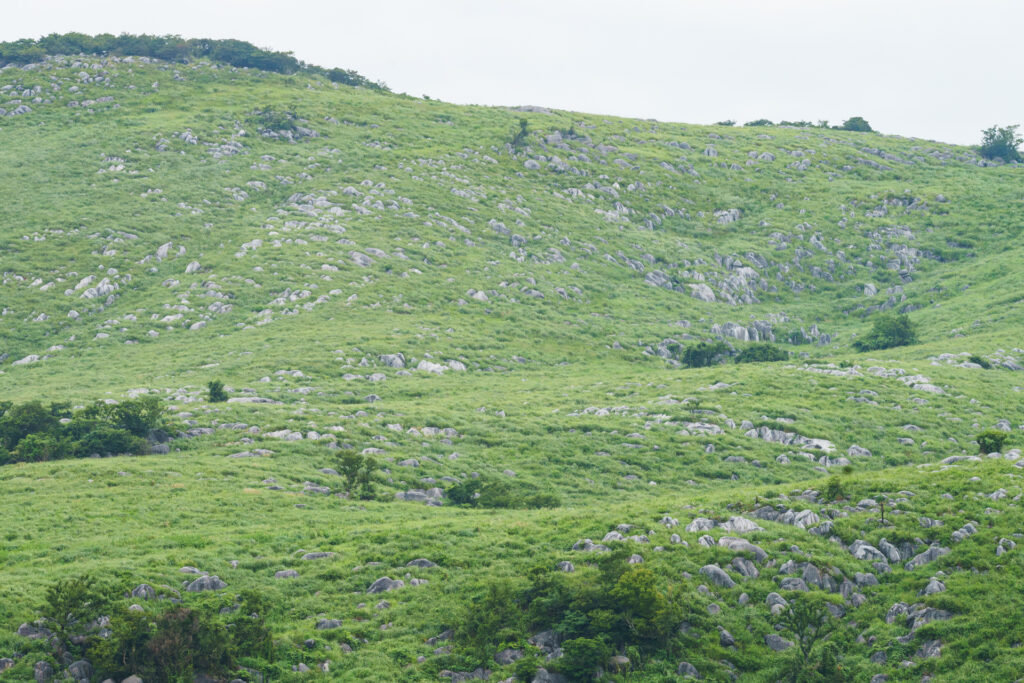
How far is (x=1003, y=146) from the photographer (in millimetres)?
125000

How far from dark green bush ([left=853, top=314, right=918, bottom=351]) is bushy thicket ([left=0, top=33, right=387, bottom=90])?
101475mm

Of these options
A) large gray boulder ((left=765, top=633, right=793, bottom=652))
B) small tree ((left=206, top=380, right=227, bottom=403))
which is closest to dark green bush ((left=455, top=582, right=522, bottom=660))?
large gray boulder ((left=765, top=633, right=793, bottom=652))

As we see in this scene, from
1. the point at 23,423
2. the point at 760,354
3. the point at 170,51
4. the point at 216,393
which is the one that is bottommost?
the point at 23,423

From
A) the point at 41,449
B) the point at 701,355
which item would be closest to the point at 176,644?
the point at 41,449

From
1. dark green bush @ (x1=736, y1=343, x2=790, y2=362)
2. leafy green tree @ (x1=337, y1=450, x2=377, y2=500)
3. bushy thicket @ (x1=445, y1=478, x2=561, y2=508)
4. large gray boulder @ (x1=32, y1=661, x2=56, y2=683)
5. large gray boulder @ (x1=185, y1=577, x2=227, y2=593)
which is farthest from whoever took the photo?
dark green bush @ (x1=736, y1=343, x2=790, y2=362)

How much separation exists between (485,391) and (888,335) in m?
37.9

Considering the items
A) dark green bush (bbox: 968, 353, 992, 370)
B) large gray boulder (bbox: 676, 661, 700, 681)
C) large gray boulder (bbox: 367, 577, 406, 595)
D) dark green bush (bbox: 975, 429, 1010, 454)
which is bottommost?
large gray boulder (bbox: 367, 577, 406, 595)

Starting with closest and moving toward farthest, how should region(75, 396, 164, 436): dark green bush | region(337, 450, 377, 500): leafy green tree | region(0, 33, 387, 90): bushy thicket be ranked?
region(337, 450, 377, 500): leafy green tree → region(75, 396, 164, 436): dark green bush → region(0, 33, 387, 90): bushy thicket

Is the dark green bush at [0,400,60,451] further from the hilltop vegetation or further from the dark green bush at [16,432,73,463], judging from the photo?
the dark green bush at [16,432,73,463]

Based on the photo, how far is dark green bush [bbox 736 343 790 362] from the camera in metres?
61.2

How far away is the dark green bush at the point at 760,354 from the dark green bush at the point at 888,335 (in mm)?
9086

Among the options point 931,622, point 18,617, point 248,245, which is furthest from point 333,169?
point 931,622

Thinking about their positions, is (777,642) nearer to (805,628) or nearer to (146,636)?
(805,628)

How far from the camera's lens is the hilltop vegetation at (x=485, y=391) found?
823 inches
